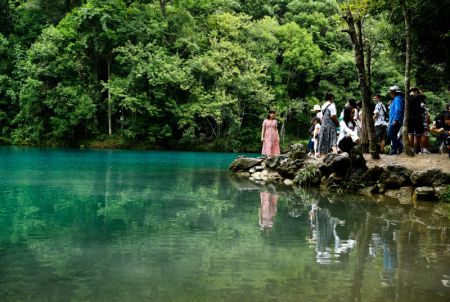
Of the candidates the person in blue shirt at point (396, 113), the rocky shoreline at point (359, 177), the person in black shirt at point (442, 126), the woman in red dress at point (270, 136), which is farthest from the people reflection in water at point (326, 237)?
the woman in red dress at point (270, 136)

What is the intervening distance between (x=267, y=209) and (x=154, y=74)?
1044 inches

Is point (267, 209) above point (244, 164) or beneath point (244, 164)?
beneath

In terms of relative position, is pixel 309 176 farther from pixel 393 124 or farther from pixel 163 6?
pixel 163 6

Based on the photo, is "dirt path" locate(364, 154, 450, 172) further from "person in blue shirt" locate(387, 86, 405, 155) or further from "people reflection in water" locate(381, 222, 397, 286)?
"people reflection in water" locate(381, 222, 397, 286)

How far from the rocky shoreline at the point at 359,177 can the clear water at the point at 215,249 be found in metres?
1.37

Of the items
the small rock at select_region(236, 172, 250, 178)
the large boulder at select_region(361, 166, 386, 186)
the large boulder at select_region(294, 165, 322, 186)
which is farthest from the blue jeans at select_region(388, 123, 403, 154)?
→ the small rock at select_region(236, 172, 250, 178)

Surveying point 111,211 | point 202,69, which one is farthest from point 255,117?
point 111,211

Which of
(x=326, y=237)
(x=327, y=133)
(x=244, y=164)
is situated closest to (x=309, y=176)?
(x=327, y=133)

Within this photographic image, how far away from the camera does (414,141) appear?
12.3 metres

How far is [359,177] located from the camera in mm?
10500

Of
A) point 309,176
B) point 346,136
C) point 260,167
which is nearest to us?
point 346,136

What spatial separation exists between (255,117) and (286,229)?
32.1 m

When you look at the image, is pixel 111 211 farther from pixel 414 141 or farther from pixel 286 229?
pixel 414 141

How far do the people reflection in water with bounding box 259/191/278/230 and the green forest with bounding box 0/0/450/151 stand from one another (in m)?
24.1
